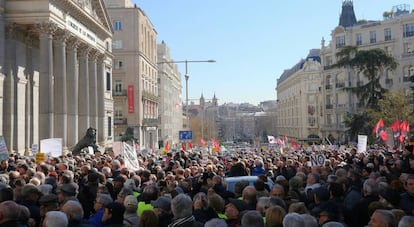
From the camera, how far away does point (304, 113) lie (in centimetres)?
9750

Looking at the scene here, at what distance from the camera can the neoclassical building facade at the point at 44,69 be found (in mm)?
30391

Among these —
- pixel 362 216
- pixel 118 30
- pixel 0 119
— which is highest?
pixel 118 30

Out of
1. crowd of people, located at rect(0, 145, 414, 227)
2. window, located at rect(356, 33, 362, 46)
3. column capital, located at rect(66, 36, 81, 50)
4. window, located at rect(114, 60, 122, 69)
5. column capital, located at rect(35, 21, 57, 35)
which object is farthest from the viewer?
window, located at rect(356, 33, 362, 46)

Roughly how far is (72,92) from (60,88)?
248cm

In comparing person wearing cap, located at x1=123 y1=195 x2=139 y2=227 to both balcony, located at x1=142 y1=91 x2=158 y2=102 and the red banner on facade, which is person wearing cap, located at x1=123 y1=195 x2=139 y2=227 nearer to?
the red banner on facade

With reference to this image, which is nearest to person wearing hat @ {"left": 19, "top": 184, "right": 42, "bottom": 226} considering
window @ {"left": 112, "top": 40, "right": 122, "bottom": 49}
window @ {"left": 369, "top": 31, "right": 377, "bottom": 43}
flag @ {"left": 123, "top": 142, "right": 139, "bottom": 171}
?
flag @ {"left": 123, "top": 142, "right": 139, "bottom": 171}

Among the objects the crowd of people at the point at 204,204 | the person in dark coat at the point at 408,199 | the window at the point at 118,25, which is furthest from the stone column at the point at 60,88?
the window at the point at 118,25

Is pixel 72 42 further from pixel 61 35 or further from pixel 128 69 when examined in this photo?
pixel 128 69

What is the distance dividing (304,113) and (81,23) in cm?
6684

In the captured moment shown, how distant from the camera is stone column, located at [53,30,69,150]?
32219 millimetres

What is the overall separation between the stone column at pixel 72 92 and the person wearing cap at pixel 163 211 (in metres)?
28.5

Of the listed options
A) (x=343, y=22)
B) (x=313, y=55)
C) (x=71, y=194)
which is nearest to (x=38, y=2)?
(x=71, y=194)

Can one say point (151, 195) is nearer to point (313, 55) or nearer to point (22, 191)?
point (22, 191)

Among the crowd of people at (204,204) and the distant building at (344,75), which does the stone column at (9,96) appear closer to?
the crowd of people at (204,204)
